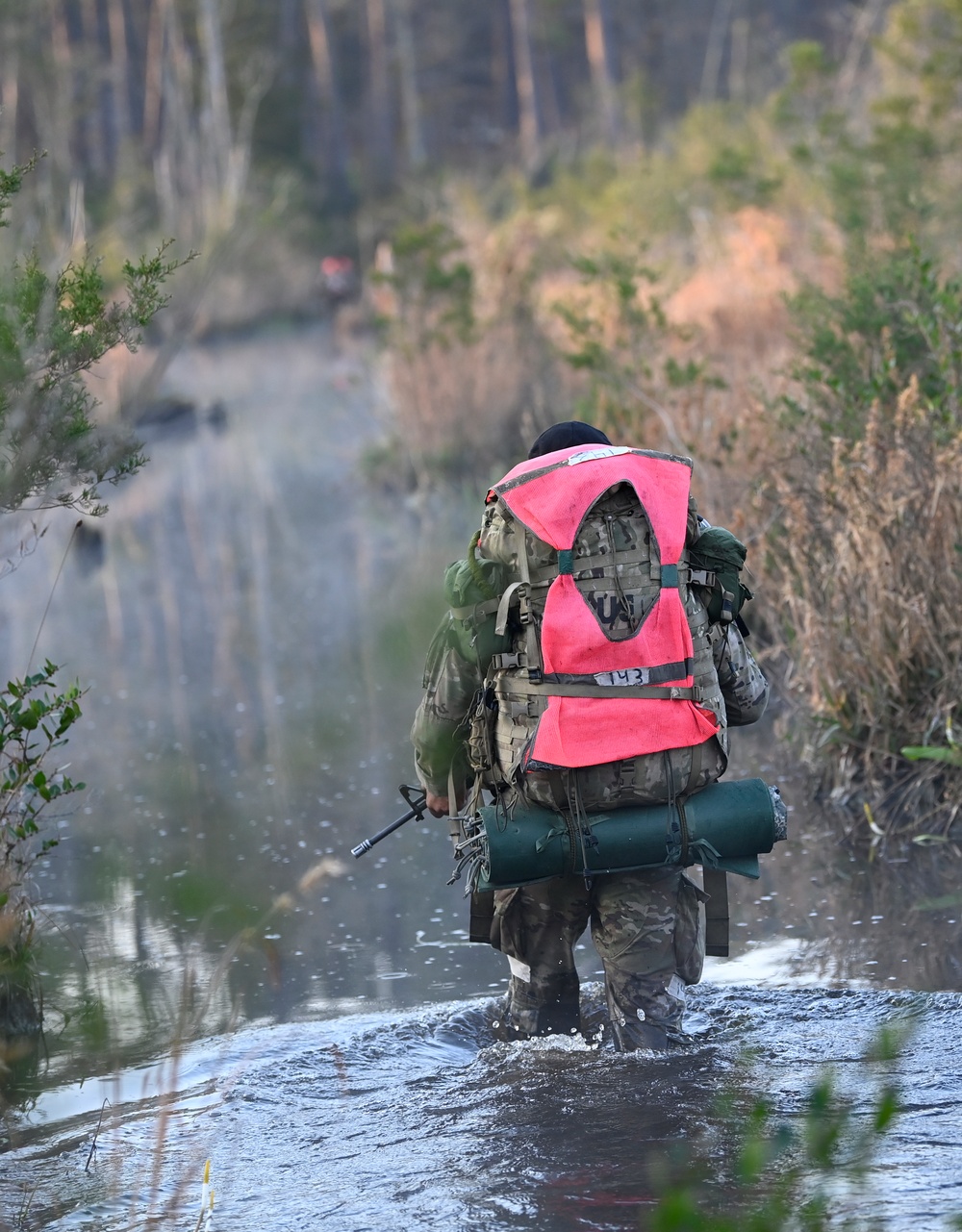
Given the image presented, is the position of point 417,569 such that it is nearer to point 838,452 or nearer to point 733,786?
point 838,452

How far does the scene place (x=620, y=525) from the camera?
356 centimetres

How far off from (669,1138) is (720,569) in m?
1.22

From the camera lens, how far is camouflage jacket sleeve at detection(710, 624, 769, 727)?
149 inches

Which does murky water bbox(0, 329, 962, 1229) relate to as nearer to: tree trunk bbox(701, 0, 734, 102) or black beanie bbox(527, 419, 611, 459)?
black beanie bbox(527, 419, 611, 459)

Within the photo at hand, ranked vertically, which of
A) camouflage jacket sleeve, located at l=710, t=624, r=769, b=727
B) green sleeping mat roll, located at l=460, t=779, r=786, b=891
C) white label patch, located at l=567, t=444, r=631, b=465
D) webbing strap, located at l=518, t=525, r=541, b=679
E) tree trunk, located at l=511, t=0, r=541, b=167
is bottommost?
green sleeping mat roll, located at l=460, t=779, r=786, b=891

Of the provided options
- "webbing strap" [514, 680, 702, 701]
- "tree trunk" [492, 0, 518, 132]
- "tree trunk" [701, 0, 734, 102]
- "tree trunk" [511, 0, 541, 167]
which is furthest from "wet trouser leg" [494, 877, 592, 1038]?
"tree trunk" [492, 0, 518, 132]

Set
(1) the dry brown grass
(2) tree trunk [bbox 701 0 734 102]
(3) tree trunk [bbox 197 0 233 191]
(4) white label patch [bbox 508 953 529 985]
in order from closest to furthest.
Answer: (4) white label patch [bbox 508 953 529 985]
(1) the dry brown grass
(3) tree trunk [bbox 197 0 233 191]
(2) tree trunk [bbox 701 0 734 102]

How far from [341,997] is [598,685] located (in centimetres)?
162

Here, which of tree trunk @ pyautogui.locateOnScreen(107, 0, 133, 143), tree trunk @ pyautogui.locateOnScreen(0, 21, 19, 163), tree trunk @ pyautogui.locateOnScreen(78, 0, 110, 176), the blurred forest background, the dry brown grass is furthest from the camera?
tree trunk @ pyautogui.locateOnScreen(78, 0, 110, 176)

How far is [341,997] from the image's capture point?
4691mm

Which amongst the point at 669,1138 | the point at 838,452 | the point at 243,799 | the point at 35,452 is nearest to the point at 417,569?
the point at 243,799

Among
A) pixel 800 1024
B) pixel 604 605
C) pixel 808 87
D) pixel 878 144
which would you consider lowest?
pixel 800 1024

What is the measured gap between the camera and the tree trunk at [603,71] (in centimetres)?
3494

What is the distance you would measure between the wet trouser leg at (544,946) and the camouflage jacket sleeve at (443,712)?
1.08ft
